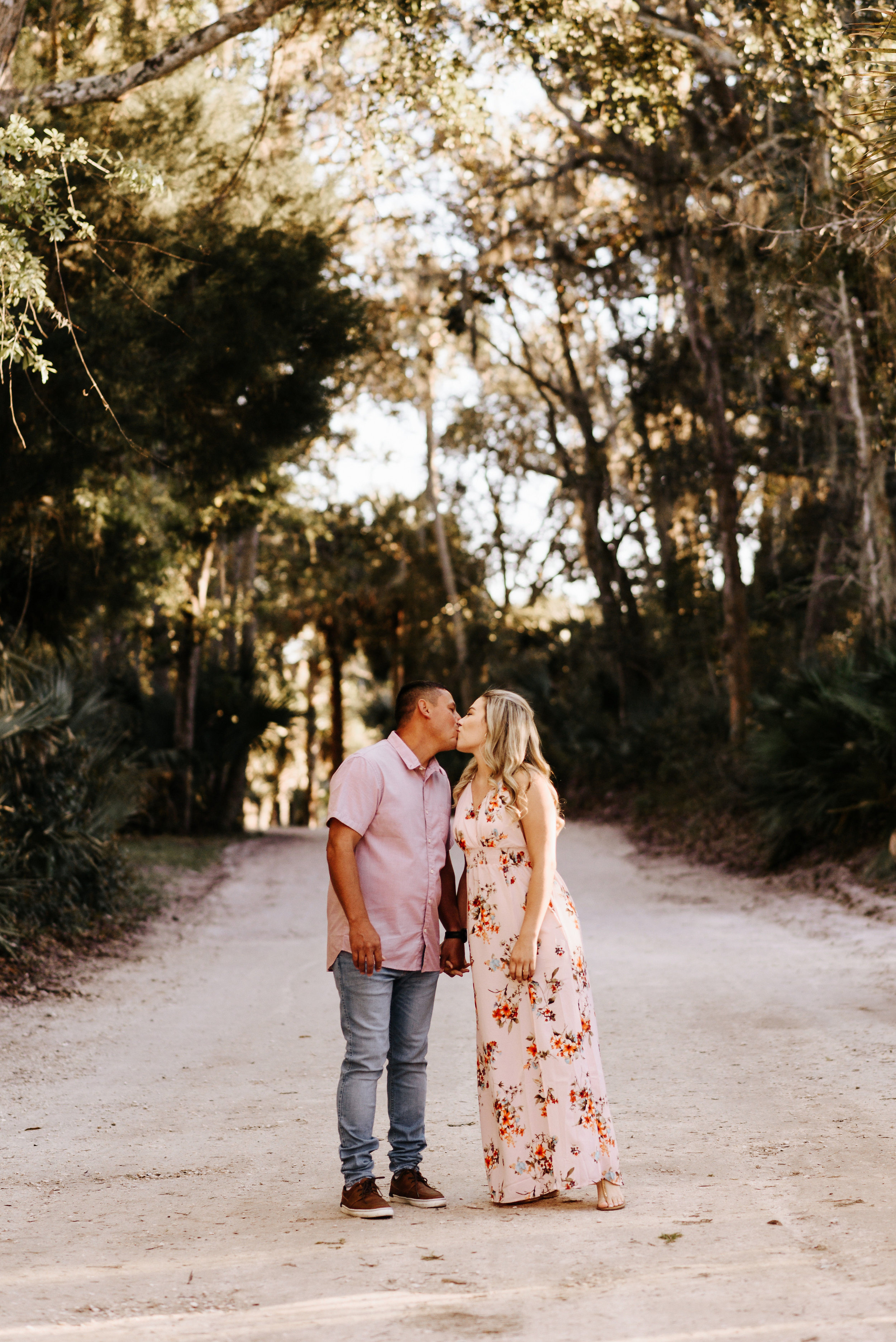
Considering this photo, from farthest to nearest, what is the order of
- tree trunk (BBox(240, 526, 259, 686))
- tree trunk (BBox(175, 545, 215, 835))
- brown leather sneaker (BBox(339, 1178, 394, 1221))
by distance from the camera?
1. tree trunk (BBox(240, 526, 259, 686))
2. tree trunk (BBox(175, 545, 215, 835))
3. brown leather sneaker (BBox(339, 1178, 394, 1221))

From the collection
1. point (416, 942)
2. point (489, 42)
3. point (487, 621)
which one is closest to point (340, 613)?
point (487, 621)

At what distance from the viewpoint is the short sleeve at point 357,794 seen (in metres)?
4.43

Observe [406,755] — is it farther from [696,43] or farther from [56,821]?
[696,43]

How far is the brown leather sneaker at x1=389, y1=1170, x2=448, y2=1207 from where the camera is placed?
440cm

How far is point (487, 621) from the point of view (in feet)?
118

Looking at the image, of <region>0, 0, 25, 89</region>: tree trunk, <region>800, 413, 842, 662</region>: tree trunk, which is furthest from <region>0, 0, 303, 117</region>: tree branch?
<region>800, 413, 842, 662</region>: tree trunk

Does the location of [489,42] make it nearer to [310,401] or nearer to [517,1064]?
[310,401]

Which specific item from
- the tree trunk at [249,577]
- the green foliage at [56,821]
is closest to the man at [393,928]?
the green foliage at [56,821]

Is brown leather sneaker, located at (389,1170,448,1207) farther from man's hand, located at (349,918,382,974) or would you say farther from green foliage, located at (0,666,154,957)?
green foliage, located at (0,666,154,957)

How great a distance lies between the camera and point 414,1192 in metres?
4.42

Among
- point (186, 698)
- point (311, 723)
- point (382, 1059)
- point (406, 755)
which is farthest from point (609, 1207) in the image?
point (311, 723)

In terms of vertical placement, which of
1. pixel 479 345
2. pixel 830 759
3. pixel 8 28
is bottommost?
pixel 830 759

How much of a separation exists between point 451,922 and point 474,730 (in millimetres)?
703

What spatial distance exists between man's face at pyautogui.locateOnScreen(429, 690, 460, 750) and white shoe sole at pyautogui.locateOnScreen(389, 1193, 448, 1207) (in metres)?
1.55
